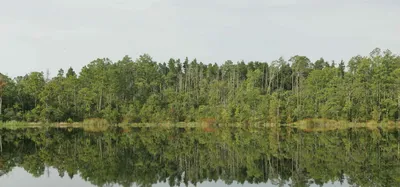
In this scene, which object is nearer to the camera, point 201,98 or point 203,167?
point 203,167

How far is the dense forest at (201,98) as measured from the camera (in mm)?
66625

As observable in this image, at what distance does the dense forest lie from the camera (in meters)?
66.6

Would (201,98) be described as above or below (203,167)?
above

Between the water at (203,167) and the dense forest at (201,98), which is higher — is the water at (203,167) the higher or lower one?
the lower one

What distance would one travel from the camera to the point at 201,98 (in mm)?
85938

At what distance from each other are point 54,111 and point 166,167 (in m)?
54.2

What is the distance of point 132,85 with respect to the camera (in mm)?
90375

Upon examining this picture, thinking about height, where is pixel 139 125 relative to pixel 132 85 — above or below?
below

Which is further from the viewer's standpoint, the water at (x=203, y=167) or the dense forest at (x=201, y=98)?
the dense forest at (x=201, y=98)

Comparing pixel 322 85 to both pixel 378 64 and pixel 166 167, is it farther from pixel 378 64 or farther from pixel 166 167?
pixel 166 167

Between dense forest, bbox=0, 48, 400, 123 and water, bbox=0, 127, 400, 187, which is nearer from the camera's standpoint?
water, bbox=0, 127, 400, 187

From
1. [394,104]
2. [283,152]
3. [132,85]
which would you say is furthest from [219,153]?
[132,85]

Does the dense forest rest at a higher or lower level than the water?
higher

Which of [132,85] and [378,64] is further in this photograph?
[132,85]
